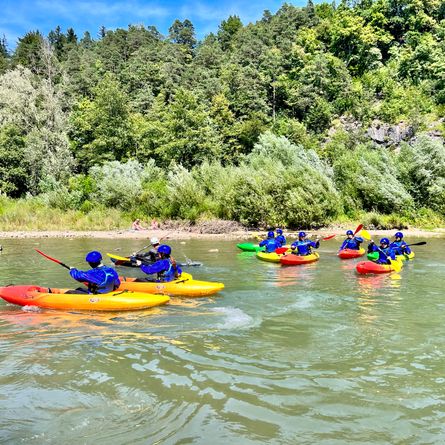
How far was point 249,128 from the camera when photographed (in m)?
42.7

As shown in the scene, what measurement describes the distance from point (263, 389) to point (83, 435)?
1975 millimetres

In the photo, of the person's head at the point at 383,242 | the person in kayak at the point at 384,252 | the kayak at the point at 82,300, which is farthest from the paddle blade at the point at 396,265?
the kayak at the point at 82,300

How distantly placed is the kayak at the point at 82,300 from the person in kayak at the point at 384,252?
6.56 m

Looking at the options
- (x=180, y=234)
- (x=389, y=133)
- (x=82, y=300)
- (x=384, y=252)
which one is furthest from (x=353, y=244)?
(x=389, y=133)

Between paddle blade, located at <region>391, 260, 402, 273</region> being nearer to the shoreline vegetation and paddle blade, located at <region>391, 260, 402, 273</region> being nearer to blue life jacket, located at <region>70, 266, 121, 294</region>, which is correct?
blue life jacket, located at <region>70, 266, 121, 294</region>

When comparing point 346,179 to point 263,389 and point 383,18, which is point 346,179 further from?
point 383,18

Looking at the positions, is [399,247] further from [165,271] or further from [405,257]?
[165,271]

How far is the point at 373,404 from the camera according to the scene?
4.86 m

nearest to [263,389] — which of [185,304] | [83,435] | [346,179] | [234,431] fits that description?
[234,431]

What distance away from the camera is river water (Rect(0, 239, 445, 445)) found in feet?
14.4

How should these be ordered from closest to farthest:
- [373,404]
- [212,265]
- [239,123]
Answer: [373,404]
[212,265]
[239,123]

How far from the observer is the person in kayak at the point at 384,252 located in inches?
507

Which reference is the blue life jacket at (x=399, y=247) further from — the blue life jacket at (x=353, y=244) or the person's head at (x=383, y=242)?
the blue life jacket at (x=353, y=244)

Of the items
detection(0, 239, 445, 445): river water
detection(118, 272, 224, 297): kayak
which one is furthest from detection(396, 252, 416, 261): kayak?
detection(118, 272, 224, 297): kayak
